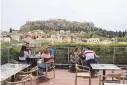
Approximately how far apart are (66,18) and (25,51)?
13215 mm

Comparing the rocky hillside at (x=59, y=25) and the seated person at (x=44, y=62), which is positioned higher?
the rocky hillside at (x=59, y=25)

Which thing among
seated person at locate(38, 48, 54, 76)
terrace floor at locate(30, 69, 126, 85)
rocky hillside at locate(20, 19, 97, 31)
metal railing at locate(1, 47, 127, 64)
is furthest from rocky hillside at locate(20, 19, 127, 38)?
seated person at locate(38, 48, 54, 76)

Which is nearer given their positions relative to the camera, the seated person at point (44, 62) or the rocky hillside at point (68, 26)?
the seated person at point (44, 62)

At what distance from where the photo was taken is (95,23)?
882 inches

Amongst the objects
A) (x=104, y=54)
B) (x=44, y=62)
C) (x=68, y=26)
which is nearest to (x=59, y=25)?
(x=68, y=26)

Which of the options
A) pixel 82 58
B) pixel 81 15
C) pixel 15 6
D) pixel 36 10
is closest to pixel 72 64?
pixel 82 58

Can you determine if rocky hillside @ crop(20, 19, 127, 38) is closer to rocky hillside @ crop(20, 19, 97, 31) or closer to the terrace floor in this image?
rocky hillside @ crop(20, 19, 97, 31)

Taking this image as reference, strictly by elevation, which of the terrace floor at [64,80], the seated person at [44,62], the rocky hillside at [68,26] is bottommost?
the terrace floor at [64,80]

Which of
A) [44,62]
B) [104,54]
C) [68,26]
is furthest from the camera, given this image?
[68,26]

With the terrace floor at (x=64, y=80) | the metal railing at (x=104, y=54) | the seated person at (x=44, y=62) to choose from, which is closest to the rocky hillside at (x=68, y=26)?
the metal railing at (x=104, y=54)

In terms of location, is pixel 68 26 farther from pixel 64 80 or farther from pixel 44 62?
pixel 44 62

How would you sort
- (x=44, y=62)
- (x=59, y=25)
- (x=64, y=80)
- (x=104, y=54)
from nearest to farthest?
1. (x=44, y=62)
2. (x=64, y=80)
3. (x=104, y=54)
4. (x=59, y=25)

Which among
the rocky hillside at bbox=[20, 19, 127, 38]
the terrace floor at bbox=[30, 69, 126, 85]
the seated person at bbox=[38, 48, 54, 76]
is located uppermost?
the rocky hillside at bbox=[20, 19, 127, 38]

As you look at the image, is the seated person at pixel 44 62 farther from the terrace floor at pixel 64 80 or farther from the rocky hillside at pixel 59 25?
the rocky hillside at pixel 59 25
